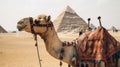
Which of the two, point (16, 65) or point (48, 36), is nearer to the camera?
point (48, 36)

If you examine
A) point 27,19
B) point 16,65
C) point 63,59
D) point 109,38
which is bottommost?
point 16,65

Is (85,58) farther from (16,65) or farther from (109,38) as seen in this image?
(16,65)

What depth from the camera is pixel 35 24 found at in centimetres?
421

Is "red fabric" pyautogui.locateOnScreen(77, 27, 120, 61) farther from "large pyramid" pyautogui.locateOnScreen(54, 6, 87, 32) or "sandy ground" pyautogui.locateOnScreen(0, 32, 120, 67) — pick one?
"large pyramid" pyautogui.locateOnScreen(54, 6, 87, 32)

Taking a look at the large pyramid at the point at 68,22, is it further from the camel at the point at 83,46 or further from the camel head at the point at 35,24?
the camel head at the point at 35,24

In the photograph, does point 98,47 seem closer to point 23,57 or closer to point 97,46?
point 97,46

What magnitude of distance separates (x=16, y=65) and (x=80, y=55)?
10491 mm

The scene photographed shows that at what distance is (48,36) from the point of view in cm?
441

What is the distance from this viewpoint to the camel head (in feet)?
13.6

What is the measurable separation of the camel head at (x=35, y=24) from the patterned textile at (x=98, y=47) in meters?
0.70

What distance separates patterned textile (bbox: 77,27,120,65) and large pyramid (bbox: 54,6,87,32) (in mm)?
127666

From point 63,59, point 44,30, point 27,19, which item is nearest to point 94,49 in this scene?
point 63,59

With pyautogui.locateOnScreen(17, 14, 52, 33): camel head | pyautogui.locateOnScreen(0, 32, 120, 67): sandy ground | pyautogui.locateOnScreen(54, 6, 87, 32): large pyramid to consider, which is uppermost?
pyautogui.locateOnScreen(17, 14, 52, 33): camel head

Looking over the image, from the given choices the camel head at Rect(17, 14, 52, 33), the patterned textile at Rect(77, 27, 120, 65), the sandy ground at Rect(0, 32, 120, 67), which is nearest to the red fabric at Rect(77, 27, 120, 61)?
the patterned textile at Rect(77, 27, 120, 65)
